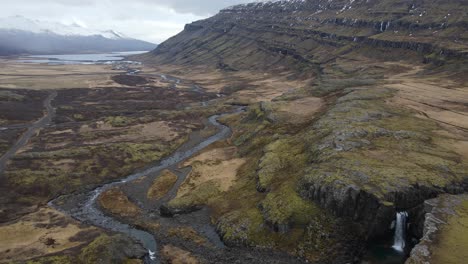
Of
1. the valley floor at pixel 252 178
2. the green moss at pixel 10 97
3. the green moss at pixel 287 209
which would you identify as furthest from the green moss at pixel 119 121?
the green moss at pixel 287 209

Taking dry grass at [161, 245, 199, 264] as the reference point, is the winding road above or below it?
below

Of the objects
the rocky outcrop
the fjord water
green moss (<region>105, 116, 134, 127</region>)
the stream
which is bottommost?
the stream

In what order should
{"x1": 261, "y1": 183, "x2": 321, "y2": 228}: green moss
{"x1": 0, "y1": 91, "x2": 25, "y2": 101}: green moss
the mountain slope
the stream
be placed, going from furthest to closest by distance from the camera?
{"x1": 0, "y1": 91, "x2": 25, "y2": 101}: green moss < the stream < {"x1": 261, "y1": 183, "x2": 321, "y2": 228}: green moss < the mountain slope

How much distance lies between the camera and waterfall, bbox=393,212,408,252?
60.0 metres

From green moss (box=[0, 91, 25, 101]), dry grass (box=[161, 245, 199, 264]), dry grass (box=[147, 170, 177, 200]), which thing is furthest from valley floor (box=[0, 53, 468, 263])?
green moss (box=[0, 91, 25, 101])

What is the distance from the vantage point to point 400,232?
2376 inches

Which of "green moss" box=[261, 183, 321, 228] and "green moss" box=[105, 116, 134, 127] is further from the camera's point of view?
"green moss" box=[105, 116, 134, 127]

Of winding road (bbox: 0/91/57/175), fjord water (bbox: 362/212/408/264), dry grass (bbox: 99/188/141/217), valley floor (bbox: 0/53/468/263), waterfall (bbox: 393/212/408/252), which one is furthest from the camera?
winding road (bbox: 0/91/57/175)

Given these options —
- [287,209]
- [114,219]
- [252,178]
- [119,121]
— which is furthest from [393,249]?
[119,121]

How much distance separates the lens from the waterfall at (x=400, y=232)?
60.0 meters

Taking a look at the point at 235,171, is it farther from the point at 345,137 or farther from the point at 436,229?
the point at 436,229

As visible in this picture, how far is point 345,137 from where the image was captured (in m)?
89.1

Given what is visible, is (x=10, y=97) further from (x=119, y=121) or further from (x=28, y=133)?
(x=119, y=121)

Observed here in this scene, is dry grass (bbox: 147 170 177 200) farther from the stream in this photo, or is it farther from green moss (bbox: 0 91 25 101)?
green moss (bbox: 0 91 25 101)
